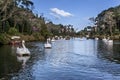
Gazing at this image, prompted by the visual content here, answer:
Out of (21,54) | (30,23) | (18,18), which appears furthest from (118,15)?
(21,54)

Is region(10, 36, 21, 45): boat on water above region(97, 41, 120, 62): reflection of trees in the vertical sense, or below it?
above

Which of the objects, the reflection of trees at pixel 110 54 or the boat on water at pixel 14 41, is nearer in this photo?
the reflection of trees at pixel 110 54

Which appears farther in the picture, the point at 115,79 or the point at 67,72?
the point at 67,72

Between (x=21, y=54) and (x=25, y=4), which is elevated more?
(x=25, y=4)

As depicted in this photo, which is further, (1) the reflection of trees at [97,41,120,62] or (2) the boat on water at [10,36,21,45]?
(2) the boat on water at [10,36,21,45]

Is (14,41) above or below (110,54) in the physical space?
above

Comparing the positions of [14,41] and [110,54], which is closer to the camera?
[110,54]

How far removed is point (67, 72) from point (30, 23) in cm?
15083

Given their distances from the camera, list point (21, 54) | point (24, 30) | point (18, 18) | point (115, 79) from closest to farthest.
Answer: point (115, 79)
point (21, 54)
point (18, 18)
point (24, 30)

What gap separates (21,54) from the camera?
57.3 metres

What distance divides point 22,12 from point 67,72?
132 metres

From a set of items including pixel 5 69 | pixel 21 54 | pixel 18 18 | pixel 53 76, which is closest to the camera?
pixel 53 76

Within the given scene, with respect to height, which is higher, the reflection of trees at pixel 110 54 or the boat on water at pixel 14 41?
the boat on water at pixel 14 41

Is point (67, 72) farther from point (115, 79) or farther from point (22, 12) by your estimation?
point (22, 12)
